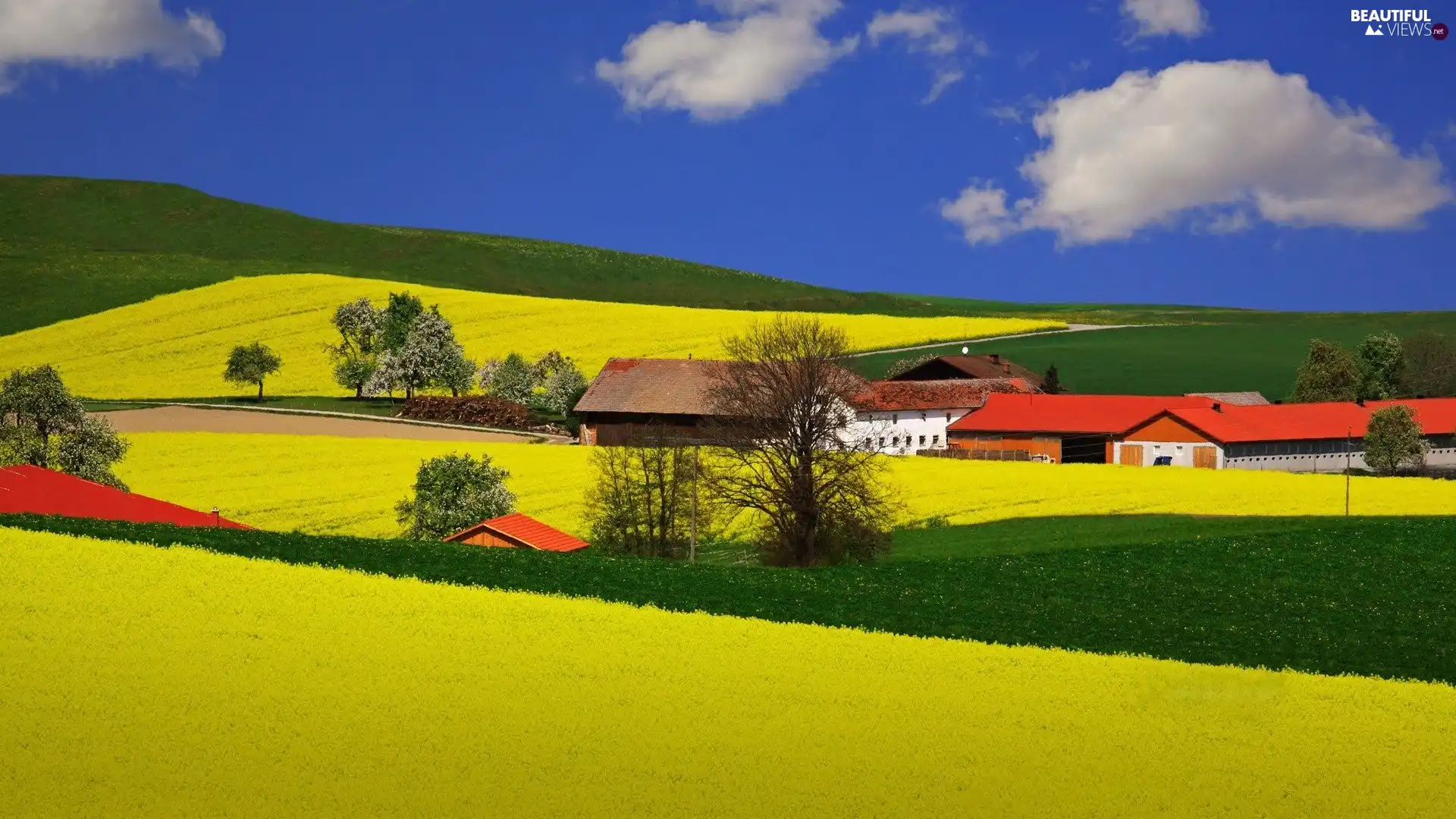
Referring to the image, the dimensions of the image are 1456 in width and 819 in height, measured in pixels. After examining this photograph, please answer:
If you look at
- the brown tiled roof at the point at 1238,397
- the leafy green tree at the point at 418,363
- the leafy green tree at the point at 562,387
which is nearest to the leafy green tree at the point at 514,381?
the leafy green tree at the point at 562,387

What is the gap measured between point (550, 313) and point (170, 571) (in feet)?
341

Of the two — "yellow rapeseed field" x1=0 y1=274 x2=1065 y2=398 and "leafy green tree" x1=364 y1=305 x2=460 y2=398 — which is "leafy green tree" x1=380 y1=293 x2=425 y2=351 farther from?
"yellow rapeseed field" x1=0 y1=274 x2=1065 y2=398

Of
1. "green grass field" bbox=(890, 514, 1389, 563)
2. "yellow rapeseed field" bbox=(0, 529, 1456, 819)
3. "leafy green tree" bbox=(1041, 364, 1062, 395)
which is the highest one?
"leafy green tree" bbox=(1041, 364, 1062, 395)

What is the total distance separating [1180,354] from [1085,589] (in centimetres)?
9297

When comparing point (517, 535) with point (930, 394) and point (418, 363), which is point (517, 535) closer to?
point (930, 394)

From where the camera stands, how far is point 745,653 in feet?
71.5

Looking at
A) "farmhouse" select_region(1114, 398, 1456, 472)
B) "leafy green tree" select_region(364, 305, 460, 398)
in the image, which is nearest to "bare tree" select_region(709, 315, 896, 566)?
"farmhouse" select_region(1114, 398, 1456, 472)

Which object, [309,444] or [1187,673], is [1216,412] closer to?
[309,444]

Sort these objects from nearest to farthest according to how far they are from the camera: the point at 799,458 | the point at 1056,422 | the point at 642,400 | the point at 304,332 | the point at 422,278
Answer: the point at 799,458
the point at 642,400
the point at 1056,422
the point at 304,332
the point at 422,278

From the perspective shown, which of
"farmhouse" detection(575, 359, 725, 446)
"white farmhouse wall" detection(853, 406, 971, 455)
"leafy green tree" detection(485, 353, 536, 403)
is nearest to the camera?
"farmhouse" detection(575, 359, 725, 446)

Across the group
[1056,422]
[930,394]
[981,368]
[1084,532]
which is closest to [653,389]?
[930,394]

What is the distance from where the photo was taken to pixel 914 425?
8781 centimetres

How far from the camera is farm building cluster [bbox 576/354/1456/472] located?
7844 cm

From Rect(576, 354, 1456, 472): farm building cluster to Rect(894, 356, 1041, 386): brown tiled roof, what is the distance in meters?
5.30
